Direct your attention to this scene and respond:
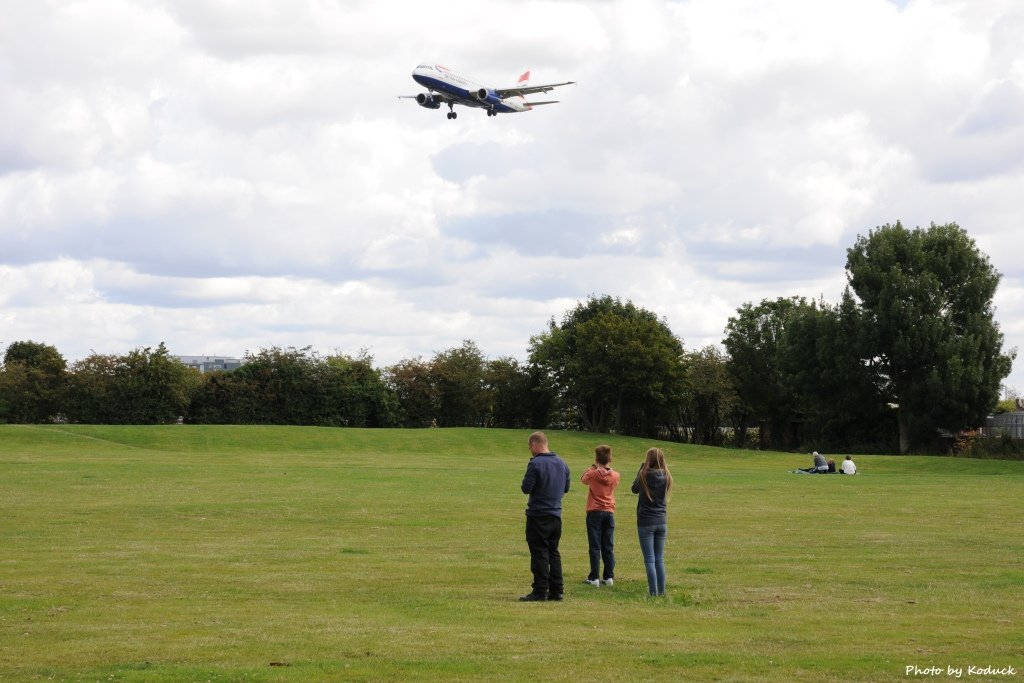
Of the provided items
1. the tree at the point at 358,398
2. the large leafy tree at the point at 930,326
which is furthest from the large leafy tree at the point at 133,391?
the large leafy tree at the point at 930,326

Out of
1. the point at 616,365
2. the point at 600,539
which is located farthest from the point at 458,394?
the point at 600,539

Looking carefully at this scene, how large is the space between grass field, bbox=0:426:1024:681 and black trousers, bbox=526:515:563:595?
0.55 m

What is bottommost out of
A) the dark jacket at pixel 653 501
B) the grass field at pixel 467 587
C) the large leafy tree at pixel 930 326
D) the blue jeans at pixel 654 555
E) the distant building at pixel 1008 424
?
the grass field at pixel 467 587

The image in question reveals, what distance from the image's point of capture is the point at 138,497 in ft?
96.2

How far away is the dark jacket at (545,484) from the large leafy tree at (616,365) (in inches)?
2838

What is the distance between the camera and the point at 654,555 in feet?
51.3

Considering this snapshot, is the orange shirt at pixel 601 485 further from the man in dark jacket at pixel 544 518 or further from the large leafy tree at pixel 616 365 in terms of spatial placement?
the large leafy tree at pixel 616 365

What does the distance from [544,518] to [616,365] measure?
240 ft

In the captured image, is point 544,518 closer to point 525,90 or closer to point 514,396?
point 525,90

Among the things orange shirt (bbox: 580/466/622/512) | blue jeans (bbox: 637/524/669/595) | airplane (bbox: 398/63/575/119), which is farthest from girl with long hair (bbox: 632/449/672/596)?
airplane (bbox: 398/63/575/119)

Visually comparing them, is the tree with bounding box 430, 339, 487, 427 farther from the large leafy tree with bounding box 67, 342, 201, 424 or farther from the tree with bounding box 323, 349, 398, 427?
the large leafy tree with bounding box 67, 342, 201, 424

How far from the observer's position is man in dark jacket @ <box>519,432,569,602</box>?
1506 centimetres

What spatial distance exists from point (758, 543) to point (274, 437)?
51.7 m

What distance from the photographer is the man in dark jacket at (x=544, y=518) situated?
15062 millimetres
